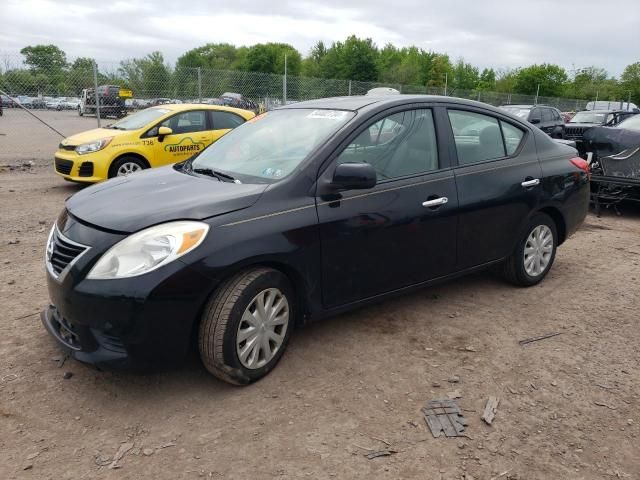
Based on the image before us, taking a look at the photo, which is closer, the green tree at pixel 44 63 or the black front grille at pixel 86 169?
the black front grille at pixel 86 169

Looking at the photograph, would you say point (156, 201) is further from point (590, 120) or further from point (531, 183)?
point (590, 120)

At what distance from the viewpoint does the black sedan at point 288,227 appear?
2719 millimetres

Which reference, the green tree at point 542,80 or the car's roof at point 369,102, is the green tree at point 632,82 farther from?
the car's roof at point 369,102

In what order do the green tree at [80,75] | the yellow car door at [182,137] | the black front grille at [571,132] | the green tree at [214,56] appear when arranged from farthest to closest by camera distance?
the green tree at [214,56]
the black front grille at [571,132]
the green tree at [80,75]
the yellow car door at [182,137]

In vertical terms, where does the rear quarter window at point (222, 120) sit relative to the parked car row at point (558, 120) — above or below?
below

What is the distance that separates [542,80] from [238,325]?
75.4 metres

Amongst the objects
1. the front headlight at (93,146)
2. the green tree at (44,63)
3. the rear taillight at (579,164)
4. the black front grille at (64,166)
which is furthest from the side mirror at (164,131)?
the rear taillight at (579,164)

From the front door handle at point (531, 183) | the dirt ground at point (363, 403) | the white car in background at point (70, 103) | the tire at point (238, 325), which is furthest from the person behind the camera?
the white car in background at point (70, 103)

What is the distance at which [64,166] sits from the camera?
8953 millimetres

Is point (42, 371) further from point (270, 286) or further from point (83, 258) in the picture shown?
point (270, 286)

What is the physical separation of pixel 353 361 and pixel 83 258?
1.73 m

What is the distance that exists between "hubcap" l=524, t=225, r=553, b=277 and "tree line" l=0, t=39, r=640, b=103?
11784 mm

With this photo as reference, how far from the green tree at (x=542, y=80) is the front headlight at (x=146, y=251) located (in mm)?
71360

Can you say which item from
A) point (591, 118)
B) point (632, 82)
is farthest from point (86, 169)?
point (632, 82)
